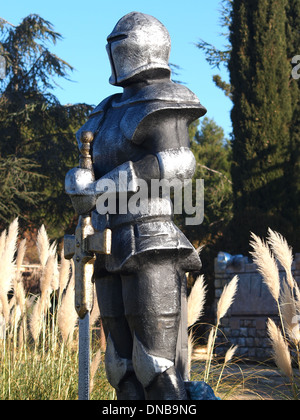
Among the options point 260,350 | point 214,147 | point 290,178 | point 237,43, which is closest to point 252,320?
point 260,350

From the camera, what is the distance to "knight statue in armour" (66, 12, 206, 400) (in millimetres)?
2641

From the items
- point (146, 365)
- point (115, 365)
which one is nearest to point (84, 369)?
point (115, 365)

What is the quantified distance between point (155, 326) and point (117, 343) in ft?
1.05

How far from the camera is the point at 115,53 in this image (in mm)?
2984

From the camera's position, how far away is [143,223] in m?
2.72

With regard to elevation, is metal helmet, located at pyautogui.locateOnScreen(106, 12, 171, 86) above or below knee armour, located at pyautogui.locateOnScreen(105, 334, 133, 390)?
above

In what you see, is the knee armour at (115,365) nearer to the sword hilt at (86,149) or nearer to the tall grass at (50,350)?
the tall grass at (50,350)

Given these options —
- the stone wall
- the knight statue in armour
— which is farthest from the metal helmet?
the stone wall

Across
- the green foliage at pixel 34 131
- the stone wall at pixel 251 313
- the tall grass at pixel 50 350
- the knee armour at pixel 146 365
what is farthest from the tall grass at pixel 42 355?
the green foliage at pixel 34 131

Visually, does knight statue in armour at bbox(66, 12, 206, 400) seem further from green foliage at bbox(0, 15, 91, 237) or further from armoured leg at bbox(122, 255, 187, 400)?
green foliage at bbox(0, 15, 91, 237)

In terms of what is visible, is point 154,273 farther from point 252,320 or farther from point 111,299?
point 252,320

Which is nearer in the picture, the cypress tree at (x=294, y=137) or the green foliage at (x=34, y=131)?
the cypress tree at (x=294, y=137)

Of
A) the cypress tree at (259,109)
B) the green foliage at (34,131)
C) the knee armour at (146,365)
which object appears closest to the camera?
the knee armour at (146,365)

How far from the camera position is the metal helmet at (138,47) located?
9.55 feet
